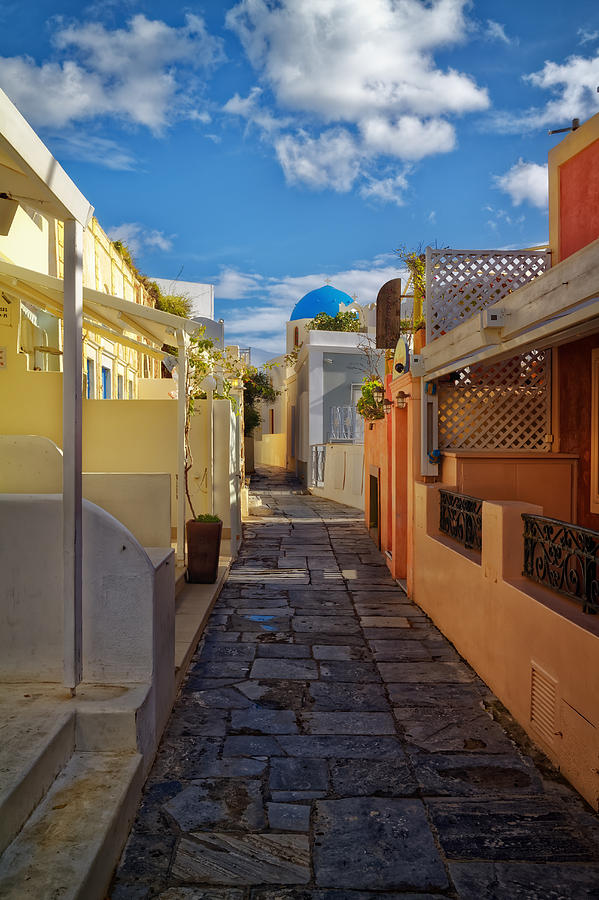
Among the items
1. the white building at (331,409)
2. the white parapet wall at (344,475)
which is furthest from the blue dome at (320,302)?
the white parapet wall at (344,475)

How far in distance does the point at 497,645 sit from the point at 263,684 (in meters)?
1.67

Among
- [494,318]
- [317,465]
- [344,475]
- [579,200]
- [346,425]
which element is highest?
[579,200]

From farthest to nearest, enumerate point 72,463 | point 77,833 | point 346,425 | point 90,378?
point 346,425
point 90,378
point 72,463
point 77,833

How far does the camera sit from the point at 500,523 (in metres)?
4.44

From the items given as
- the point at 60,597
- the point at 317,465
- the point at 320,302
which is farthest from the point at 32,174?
the point at 320,302

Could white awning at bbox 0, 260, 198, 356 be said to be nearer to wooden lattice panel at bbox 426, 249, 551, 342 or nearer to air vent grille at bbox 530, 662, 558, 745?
wooden lattice panel at bbox 426, 249, 551, 342

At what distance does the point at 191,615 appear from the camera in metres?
6.03

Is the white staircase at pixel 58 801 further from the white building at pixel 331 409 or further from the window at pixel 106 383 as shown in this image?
the white building at pixel 331 409

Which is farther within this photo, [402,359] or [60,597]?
[402,359]

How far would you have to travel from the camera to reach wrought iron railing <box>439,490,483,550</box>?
17.6ft

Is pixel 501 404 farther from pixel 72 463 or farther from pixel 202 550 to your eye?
pixel 72 463

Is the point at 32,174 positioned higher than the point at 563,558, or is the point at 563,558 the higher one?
the point at 32,174

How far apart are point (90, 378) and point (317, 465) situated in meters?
12.2

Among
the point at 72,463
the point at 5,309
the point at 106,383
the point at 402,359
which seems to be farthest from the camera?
the point at 106,383
